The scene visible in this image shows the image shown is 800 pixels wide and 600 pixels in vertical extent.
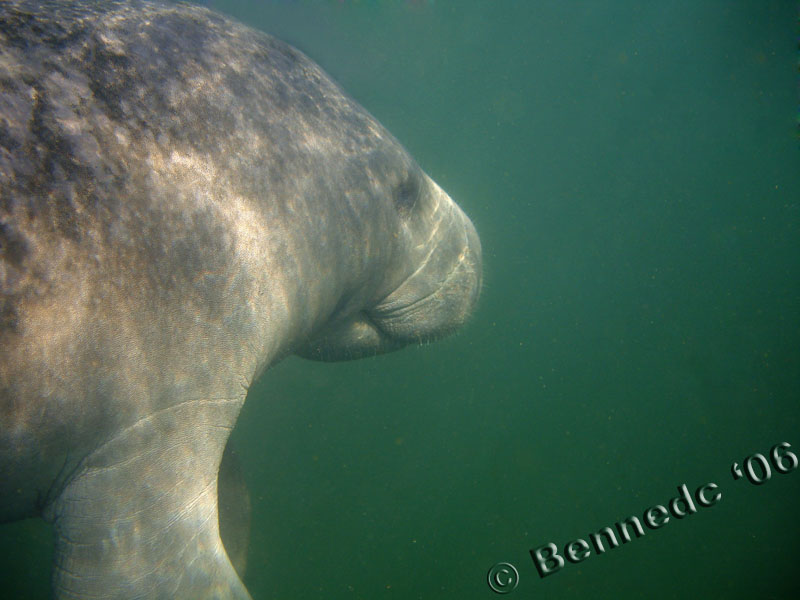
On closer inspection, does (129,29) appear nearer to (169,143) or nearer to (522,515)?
(169,143)

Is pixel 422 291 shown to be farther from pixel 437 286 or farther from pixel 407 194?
pixel 407 194

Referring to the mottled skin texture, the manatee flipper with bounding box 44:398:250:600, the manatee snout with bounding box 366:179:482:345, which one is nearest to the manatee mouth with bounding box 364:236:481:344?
the manatee snout with bounding box 366:179:482:345

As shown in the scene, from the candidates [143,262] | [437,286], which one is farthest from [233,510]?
[143,262]

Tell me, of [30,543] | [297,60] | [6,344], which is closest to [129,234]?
[6,344]

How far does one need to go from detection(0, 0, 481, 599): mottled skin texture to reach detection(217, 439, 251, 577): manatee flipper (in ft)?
4.71

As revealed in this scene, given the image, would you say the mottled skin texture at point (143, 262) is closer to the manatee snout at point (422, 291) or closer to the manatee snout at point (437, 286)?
the manatee snout at point (422, 291)

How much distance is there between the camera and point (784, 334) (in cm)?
2853

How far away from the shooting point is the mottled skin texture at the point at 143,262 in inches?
58.6

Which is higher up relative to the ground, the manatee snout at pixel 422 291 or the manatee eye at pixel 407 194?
the manatee eye at pixel 407 194

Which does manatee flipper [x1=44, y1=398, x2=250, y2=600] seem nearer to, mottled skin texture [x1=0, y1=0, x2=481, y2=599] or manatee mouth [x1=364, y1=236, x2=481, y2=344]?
mottled skin texture [x1=0, y1=0, x2=481, y2=599]

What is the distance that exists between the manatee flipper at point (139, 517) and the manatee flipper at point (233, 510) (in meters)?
1.51

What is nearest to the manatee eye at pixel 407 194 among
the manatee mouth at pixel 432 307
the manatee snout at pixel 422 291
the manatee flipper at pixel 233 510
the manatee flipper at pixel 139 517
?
the manatee snout at pixel 422 291

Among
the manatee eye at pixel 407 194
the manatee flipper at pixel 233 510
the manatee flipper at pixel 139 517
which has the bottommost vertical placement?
the manatee flipper at pixel 233 510

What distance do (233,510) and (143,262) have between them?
2.45 metres
